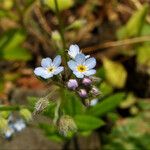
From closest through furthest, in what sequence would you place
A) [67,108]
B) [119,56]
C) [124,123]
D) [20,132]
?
[67,108]
[20,132]
[124,123]
[119,56]

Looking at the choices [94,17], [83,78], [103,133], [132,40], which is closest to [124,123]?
[103,133]

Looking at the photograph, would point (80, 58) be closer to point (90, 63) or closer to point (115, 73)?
point (90, 63)

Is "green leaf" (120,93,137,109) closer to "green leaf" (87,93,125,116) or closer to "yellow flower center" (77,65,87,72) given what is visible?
"green leaf" (87,93,125,116)

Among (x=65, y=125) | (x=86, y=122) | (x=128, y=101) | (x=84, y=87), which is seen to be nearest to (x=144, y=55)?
(x=128, y=101)

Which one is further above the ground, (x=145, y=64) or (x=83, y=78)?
(x=145, y=64)

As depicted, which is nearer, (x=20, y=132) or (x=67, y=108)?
(x=67, y=108)

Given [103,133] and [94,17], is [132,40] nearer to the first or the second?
[94,17]

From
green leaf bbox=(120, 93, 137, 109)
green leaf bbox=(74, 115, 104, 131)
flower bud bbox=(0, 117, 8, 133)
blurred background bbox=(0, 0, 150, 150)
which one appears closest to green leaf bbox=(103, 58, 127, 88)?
blurred background bbox=(0, 0, 150, 150)

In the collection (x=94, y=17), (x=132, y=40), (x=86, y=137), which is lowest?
(x=86, y=137)
